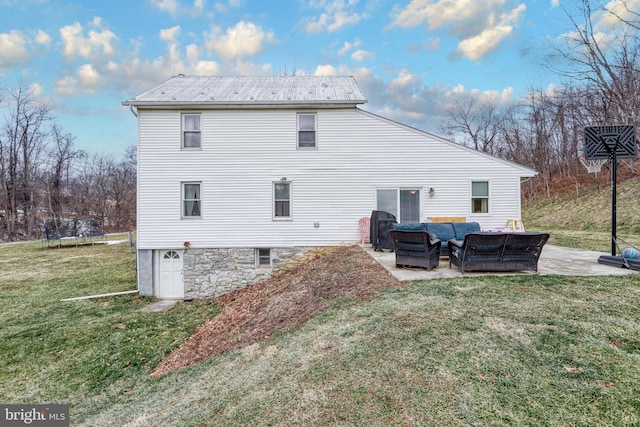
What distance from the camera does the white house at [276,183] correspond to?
9805 millimetres

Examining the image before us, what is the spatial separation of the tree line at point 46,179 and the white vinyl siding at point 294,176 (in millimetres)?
23464

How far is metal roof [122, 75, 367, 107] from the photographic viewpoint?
960cm

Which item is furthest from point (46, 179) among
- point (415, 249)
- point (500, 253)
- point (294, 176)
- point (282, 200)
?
point (500, 253)

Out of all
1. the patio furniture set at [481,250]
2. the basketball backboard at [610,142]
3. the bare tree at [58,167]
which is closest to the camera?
the patio furniture set at [481,250]

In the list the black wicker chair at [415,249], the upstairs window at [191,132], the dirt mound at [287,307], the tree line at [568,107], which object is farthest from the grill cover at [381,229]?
the tree line at [568,107]

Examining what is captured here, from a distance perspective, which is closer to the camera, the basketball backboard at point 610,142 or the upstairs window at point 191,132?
the basketball backboard at point 610,142

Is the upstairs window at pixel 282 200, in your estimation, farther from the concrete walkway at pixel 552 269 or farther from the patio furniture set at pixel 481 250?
the patio furniture set at pixel 481 250

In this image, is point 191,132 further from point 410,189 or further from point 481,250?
point 481,250

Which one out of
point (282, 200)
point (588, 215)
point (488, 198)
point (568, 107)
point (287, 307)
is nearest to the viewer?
point (287, 307)

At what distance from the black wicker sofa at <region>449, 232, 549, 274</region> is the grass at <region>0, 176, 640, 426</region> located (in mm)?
371

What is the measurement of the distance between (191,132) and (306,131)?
3.91m

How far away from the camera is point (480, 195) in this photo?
988 centimetres

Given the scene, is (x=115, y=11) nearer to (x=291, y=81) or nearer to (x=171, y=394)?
(x=291, y=81)

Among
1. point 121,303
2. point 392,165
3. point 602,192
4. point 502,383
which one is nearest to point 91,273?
point 121,303
